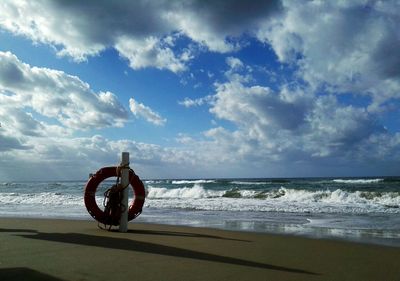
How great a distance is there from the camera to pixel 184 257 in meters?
5.71

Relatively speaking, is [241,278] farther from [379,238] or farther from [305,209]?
[305,209]

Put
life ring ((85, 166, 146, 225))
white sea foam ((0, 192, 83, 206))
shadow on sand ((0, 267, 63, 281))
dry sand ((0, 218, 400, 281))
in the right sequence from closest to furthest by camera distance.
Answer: shadow on sand ((0, 267, 63, 281))
dry sand ((0, 218, 400, 281))
life ring ((85, 166, 146, 225))
white sea foam ((0, 192, 83, 206))

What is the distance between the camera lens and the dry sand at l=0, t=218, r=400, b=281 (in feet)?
15.2

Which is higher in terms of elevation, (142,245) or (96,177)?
(96,177)

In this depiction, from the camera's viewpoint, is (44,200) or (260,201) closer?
(260,201)

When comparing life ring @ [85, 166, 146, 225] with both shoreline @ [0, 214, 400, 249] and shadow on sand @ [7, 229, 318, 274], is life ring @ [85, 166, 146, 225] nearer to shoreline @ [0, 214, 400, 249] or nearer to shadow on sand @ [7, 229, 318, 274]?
shadow on sand @ [7, 229, 318, 274]

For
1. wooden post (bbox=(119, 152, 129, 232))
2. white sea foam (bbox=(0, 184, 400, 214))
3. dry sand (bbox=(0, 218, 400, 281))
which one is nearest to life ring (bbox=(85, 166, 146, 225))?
wooden post (bbox=(119, 152, 129, 232))

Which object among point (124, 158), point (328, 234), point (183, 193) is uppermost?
point (124, 158)

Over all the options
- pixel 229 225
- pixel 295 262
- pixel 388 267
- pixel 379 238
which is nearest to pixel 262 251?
pixel 295 262

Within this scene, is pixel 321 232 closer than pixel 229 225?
Yes

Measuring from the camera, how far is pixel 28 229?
28.9ft

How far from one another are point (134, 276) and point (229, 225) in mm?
6261

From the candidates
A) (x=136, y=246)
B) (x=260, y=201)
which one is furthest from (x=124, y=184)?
(x=260, y=201)

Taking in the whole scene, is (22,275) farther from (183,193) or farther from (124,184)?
(183,193)
